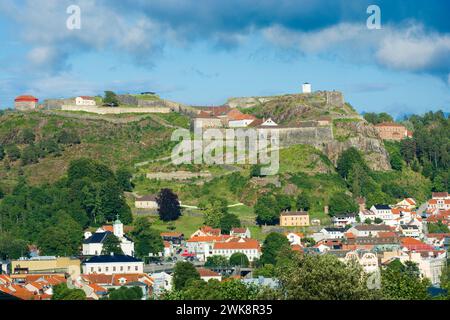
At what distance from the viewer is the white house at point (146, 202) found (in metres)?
66.8

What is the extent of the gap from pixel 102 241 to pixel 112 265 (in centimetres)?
457

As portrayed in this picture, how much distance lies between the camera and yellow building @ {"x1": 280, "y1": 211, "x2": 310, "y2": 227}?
65750 millimetres

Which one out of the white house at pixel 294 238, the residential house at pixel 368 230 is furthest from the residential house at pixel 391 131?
the white house at pixel 294 238

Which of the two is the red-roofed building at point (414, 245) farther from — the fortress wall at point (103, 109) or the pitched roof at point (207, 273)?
the fortress wall at point (103, 109)

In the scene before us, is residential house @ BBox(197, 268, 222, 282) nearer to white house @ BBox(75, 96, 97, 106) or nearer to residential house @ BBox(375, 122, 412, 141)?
white house @ BBox(75, 96, 97, 106)

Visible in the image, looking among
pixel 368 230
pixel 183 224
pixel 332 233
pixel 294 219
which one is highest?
pixel 294 219

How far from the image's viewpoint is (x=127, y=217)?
65188 mm

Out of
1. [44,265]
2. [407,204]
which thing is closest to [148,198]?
[44,265]

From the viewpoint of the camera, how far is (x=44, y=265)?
54062 mm

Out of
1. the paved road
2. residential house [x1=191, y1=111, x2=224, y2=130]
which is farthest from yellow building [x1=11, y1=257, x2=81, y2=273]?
residential house [x1=191, y1=111, x2=224, y2=130]

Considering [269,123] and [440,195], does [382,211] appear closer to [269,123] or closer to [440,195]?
[440,195]
